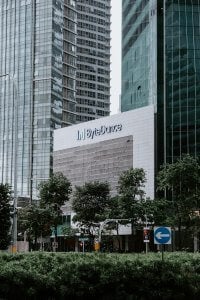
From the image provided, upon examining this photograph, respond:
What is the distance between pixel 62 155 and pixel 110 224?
1399 inches

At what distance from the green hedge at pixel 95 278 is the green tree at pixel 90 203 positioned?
47679 mm

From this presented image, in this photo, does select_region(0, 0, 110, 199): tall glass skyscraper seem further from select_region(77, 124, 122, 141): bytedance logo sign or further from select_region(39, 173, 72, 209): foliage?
select_region(39, 173, 72, 209): foliage

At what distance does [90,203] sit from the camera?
6856 cm

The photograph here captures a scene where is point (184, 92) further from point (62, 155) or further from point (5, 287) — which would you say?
point (5, 287)

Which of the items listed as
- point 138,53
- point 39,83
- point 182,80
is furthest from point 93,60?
point 182,80

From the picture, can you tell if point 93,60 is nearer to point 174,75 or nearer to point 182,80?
point 174,75

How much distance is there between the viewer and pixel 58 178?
69688mm

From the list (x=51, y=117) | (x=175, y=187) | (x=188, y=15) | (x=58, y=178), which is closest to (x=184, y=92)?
(x=188, y=15)

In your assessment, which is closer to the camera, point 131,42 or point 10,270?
point 10,270

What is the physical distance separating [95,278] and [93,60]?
138m

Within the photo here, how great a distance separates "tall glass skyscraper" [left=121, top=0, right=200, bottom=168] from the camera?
80.9m

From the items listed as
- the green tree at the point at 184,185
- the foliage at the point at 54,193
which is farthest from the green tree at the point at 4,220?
the foliage at the point at 54,193

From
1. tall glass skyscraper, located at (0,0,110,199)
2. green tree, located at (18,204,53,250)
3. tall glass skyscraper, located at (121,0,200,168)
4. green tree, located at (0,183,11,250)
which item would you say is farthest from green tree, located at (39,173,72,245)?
tall glass skyscraper, located at (0,0,110,199)

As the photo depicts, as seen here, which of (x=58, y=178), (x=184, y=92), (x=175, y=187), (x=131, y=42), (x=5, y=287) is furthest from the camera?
(x=131, y=42)
